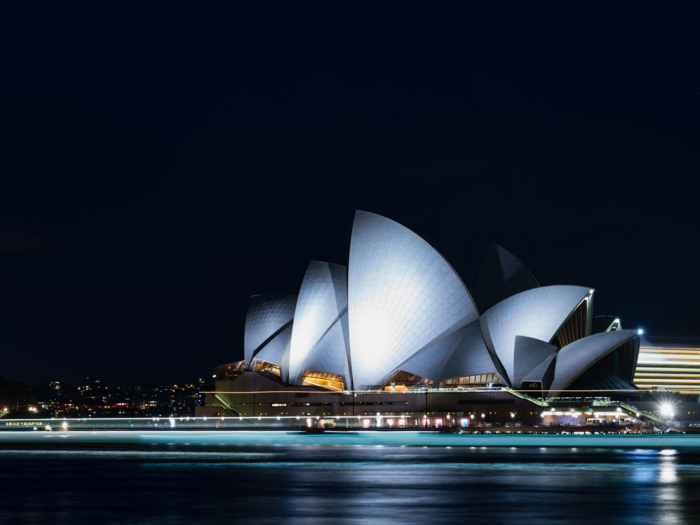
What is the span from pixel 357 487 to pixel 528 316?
49.5 metres

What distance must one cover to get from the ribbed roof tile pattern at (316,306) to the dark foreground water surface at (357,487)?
42530mm

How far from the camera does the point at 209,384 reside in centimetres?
11212

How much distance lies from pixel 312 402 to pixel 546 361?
23.3m

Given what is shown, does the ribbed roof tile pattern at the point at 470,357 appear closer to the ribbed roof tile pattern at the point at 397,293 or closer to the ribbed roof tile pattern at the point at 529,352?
the ribbed roof tile pattern at the point at 397,293

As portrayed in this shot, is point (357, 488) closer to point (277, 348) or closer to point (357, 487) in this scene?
point (357, 487)

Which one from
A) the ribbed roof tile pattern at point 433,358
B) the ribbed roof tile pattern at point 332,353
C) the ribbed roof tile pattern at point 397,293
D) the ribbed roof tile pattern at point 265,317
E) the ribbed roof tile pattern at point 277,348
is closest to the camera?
the ribbed roof tile pattern at point 397,293

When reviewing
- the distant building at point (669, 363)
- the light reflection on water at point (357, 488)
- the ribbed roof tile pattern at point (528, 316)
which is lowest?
the light reflection on water at point (357, 488)

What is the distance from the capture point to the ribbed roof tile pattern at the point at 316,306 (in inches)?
3078

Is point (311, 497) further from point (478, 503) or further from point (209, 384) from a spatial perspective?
point (209, 384)

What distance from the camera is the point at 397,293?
7081 centimetres

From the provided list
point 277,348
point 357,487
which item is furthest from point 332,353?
point 357,487

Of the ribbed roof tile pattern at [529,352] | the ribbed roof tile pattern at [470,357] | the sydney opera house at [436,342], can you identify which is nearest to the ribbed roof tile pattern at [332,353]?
the sydney opera house at [436,342]

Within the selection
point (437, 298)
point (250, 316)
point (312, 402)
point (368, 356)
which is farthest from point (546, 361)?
point (250, 316)

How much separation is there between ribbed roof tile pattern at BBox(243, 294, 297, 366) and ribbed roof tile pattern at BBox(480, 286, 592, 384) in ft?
77.5
